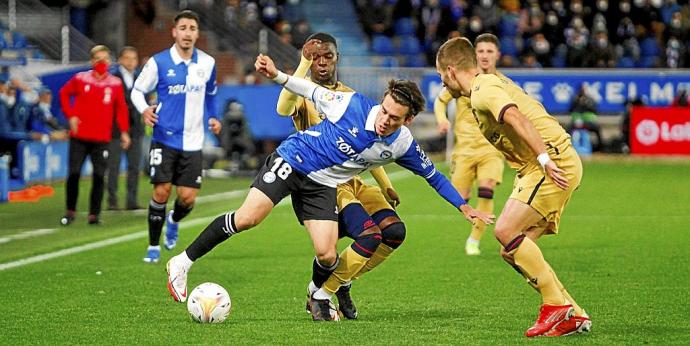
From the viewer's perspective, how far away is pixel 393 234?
9.18 m

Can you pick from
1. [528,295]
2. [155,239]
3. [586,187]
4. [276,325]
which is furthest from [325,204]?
[586,187]

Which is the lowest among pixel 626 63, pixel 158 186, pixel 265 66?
pixel 626 63

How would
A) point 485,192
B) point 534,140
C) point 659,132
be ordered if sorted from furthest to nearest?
point 659,132 → point 485,192 → point 534,140

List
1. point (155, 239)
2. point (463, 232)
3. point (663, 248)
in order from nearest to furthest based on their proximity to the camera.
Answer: point (155, 239) → point (663, 248) → point (463, 232)

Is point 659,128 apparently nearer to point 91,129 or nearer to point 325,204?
point 91,129

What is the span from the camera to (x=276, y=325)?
8.73 meters

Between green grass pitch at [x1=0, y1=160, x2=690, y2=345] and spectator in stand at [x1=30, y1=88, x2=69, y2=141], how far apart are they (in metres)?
4.56

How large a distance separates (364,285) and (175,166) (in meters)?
2.74

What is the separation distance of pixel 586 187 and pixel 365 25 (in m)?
15.4

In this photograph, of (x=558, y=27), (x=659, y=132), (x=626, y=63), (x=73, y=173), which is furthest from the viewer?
(x=558, y=27)

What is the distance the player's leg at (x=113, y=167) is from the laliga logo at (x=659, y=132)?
56.4 ft

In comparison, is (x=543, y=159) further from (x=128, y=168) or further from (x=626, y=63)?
(x=626, y=63)

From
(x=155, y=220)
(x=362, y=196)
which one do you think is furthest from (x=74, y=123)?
(x=362, y=196)

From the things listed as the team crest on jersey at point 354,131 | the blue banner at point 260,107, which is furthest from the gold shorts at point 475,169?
the blue banner at point 260,107
